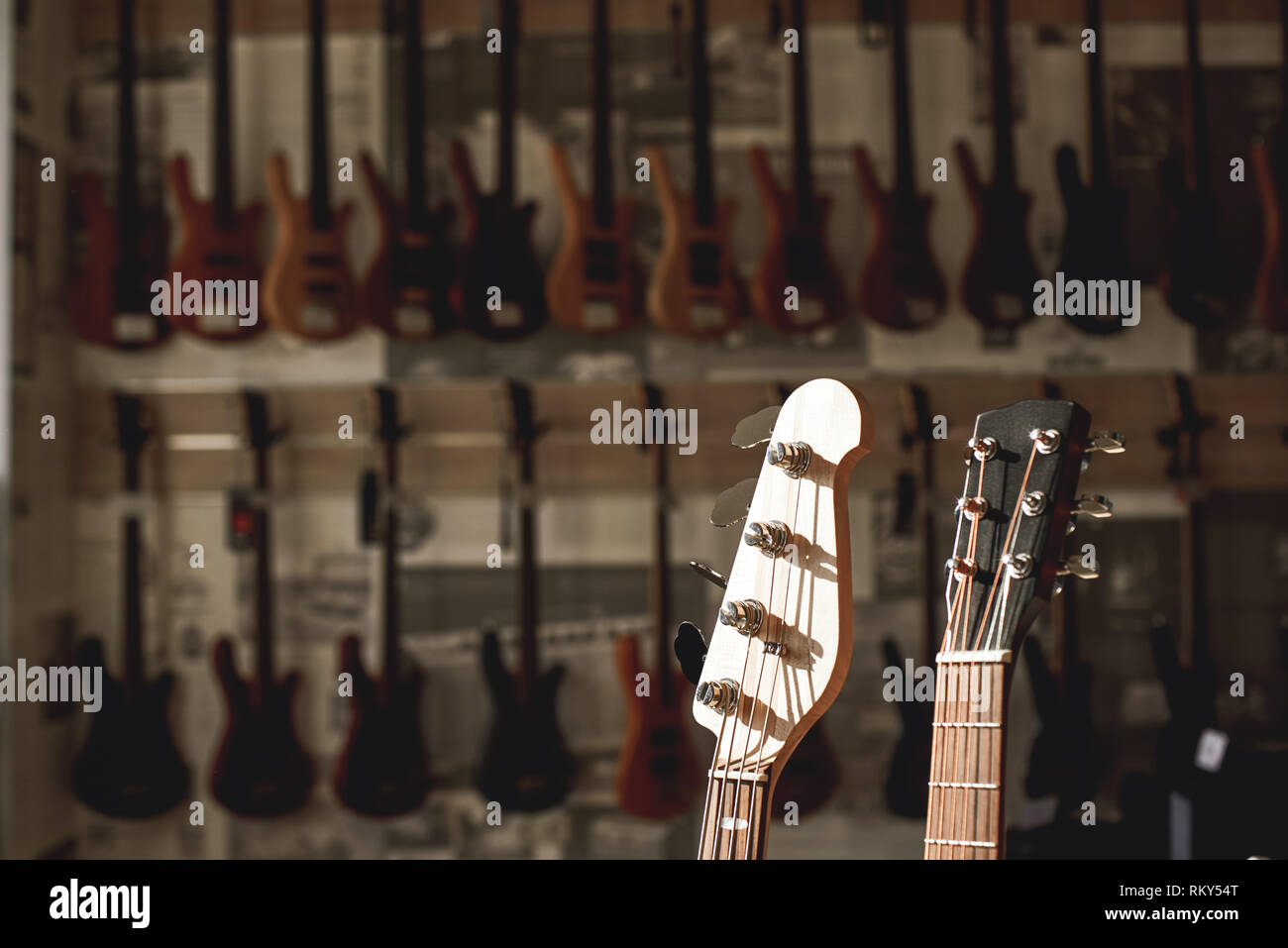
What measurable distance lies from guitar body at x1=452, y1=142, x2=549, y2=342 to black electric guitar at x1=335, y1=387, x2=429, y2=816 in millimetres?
525

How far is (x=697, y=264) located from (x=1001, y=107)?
0.73 m

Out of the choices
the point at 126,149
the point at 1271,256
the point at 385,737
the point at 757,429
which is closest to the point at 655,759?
the point at 385,737

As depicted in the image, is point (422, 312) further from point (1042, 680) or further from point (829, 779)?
point (1042, 680)

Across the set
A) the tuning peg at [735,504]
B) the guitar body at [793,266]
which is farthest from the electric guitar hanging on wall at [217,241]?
the tuning peg at [735,504]

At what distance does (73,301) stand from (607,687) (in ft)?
4.62

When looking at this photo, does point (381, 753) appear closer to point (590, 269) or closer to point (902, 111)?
point (590, 269)

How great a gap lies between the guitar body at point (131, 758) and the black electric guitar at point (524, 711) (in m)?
0.65

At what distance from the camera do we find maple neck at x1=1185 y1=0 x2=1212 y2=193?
209 cm

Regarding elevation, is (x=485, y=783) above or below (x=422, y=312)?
below

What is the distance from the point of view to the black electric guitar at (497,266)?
2111 mm

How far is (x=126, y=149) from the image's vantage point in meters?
2.17

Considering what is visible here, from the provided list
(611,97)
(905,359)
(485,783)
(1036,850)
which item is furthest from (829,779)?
(611,97)

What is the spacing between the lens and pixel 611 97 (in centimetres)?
229

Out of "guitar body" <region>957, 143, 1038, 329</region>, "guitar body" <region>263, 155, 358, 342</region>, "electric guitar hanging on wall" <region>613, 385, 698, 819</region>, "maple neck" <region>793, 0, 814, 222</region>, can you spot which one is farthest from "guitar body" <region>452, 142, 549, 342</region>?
"guitar body" <region>957, 143, 1038, 329</region>
